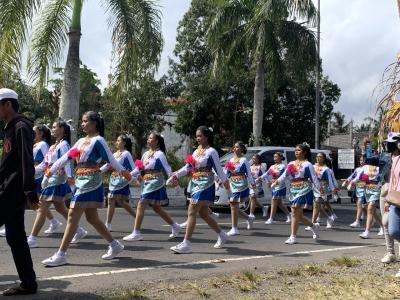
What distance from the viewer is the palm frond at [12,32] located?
14.2 meters

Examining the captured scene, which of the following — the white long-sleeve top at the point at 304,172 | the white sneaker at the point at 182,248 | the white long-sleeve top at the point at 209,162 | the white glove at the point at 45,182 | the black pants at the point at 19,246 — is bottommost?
the white sneaker at the point at 182,248

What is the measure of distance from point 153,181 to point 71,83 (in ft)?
26.0

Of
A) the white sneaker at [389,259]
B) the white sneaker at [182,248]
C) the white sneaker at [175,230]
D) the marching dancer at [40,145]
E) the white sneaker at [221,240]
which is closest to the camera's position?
the white sneaker at [389,259]

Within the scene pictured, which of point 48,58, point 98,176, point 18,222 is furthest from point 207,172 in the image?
point 48,58

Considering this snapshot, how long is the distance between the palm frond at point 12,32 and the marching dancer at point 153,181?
620 cm

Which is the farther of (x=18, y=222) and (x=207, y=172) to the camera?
(x=207, y=172)

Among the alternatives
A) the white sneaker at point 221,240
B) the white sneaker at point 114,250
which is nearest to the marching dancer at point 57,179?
the white sneaker at point 114,250

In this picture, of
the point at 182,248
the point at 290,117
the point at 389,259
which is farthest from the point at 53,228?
the point at 290,117

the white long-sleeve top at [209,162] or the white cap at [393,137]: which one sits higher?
the white cap at [393,137]

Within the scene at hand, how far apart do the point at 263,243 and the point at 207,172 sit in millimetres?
2053

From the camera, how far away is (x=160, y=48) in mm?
16625

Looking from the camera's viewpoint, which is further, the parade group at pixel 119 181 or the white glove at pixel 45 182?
the white glove at pixel 45 182

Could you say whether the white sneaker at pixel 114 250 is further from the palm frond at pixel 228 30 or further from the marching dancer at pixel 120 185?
the palm frond at pixel 228 30

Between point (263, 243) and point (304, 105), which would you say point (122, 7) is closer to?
point (263, 243)
